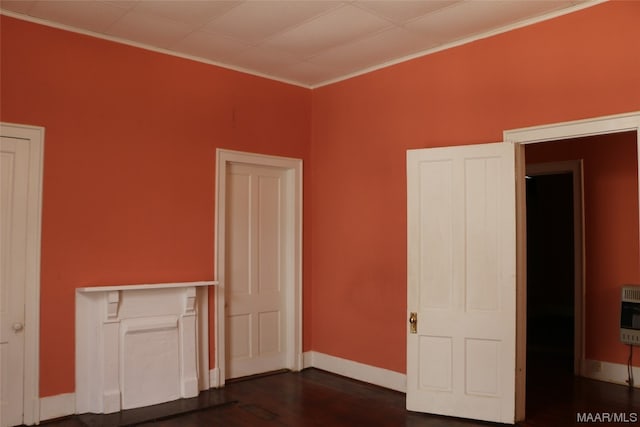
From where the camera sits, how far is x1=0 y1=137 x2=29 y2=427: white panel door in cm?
377

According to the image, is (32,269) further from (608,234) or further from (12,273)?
(608,234)

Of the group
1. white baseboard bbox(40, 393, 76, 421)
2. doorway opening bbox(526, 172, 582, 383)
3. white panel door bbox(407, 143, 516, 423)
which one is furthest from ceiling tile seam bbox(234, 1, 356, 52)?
doorway opening bbox(526, 172, 582, 383)

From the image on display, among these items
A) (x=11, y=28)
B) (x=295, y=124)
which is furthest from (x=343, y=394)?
(x=11, y=28)

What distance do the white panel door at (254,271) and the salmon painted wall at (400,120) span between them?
43 centimetres

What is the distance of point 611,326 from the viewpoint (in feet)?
17.5

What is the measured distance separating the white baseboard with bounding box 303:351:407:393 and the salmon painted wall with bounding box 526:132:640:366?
2.26 meters

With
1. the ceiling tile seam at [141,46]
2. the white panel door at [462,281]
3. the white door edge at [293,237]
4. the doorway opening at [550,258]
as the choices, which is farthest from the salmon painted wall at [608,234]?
the ceiling tile seam at [141,46]

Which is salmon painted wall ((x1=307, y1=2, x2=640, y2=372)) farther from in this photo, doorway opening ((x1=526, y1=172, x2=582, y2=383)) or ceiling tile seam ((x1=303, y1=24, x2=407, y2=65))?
doorway opening ((x1=526, y1=172, x2=582, y2=383))

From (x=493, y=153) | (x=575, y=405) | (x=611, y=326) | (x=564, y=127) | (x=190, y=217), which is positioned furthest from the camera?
(x=611, y=326)

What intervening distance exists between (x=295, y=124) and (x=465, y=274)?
260cm

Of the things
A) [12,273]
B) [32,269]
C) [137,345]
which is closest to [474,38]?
[137,345]

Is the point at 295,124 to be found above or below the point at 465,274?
above

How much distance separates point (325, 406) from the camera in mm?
4367

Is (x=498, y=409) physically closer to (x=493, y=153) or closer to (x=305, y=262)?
(x=493, y=153)
